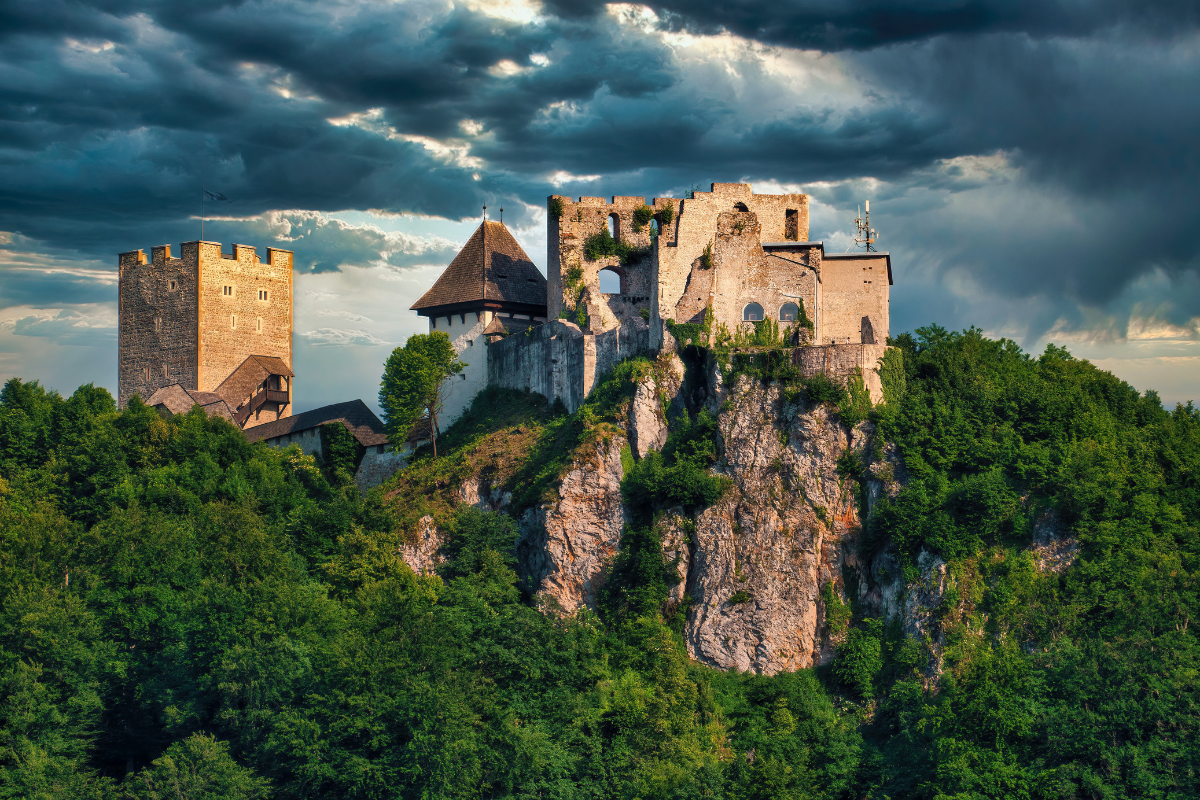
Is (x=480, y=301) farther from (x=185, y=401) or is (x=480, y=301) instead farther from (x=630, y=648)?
(x=630, y=648)

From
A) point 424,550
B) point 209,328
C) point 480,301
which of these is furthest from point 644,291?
point 209,328

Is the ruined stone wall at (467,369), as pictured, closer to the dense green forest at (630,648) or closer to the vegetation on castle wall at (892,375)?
the dense green forest at (630,648)

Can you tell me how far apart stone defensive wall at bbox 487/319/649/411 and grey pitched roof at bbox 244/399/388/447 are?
6.76m

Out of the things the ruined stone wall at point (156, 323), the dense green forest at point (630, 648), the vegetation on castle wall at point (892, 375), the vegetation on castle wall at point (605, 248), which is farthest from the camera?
the ruined stone wall at point (156, 323)

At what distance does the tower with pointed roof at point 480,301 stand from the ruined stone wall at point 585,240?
3.41 m

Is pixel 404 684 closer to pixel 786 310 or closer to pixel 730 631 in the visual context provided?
pixel 730 631

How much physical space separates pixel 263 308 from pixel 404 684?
42.1 m

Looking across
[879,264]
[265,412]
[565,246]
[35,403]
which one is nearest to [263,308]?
[265,412]

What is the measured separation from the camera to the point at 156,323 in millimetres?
84250

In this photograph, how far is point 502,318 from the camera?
7225 cm

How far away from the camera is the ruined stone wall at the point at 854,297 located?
6059cm

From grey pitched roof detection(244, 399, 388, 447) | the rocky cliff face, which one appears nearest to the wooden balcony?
grey pitched roof detection(244, 399, 388, 447)

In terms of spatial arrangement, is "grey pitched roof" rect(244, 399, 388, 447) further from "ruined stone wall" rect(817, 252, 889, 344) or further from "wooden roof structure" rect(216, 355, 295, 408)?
"ruined stone wall" rect(817, 252, 889, 344)

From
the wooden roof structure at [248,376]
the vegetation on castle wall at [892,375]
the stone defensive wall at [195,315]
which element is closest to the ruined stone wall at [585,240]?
the vegetation on castle wall at [892,375]
